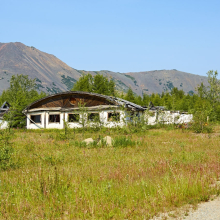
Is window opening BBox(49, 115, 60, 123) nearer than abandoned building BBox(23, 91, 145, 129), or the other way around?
abandoned building BBox(23, 91, 145, 129)

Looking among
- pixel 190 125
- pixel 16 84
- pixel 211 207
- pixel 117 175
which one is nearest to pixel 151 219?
pixel 211 207

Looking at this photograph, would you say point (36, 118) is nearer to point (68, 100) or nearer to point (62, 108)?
point (62, 108)

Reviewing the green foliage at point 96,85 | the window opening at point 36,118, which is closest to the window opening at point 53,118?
the window opening at point 36,118

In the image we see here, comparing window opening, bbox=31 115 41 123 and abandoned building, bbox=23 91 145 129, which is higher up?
abandoned building, bbox=23 91 145 129

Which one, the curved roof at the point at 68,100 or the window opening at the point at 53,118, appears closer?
the curved roof at the point at 68,100

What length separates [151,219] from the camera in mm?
4184

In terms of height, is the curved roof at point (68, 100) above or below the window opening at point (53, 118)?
above

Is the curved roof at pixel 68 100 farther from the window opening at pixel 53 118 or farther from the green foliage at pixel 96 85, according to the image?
the green foliage at pixel 96 85

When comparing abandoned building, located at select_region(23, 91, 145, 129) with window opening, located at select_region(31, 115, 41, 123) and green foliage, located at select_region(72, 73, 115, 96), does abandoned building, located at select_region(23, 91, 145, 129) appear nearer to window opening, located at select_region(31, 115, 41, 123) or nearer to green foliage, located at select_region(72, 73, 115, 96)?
window opening, located at select_region(31, 115, 41, 123)

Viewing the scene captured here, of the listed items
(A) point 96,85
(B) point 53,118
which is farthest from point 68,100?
(A) point 96,85

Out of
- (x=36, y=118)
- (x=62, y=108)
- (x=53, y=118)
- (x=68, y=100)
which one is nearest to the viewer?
(x=62, y=108)

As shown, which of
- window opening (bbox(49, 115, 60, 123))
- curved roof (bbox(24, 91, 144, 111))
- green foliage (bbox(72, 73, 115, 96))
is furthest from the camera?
green foliage (bbox(72, 73, 115, 96))

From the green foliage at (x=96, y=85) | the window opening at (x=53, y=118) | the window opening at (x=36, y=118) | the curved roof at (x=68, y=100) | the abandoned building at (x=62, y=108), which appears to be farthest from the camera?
the green foliage at (x=96, y=85)

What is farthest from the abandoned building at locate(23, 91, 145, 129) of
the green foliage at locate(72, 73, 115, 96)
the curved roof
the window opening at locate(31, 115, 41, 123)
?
the green foliage at locate(72, 73, 115, 96)
